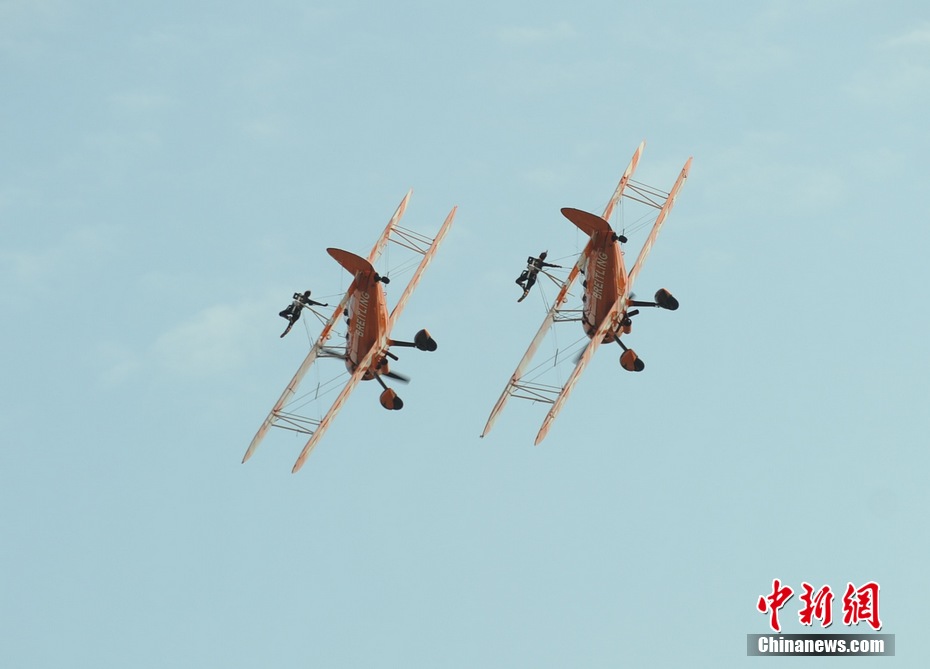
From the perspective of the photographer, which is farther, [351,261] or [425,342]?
[351,261]

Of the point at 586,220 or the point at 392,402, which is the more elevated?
the point at 586,220

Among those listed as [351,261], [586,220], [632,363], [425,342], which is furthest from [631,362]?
[351,261]

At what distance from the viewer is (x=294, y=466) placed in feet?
322

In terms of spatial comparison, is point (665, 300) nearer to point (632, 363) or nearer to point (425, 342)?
point (632, 363)

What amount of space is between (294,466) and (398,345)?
6.99 m

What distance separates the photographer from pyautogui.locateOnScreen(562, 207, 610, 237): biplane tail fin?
327 ft

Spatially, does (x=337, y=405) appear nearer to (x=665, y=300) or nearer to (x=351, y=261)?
(x=351, y=261)

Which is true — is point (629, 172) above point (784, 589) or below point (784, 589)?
above

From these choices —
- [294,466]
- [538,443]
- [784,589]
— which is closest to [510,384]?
[538,443]

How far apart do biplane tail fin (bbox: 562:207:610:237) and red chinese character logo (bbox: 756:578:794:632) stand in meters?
18.9

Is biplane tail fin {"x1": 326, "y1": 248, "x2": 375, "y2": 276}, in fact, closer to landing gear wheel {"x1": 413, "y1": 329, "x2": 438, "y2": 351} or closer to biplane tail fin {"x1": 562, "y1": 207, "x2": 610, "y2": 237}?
landing gear wheel {"x1": 413, "y1": 329, "x2": 438, "y2": 351}

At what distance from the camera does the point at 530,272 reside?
332 feet

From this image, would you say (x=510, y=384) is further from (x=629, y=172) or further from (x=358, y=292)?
(x=629, y=172)

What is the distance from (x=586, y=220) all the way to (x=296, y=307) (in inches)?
532
